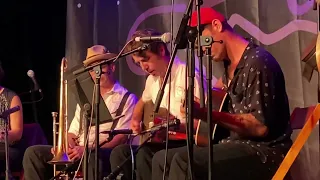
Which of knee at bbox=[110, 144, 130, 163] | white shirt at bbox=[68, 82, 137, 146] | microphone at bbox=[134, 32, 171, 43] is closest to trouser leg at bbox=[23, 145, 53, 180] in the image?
white shirt at bbox=[68, 82, 137, 146]

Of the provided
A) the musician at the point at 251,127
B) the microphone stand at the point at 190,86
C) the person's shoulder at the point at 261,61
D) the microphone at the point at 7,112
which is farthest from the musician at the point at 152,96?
the microphone at the point at 7,112

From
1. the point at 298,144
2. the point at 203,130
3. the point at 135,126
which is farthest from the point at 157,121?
the point at 298,144

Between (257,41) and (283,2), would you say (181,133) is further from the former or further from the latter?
(283,2)

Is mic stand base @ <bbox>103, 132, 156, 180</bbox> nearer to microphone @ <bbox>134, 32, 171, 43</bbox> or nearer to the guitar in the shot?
the guitar

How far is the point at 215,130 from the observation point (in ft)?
8.57

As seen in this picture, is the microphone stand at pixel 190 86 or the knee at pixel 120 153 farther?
the knee at pixel 120 153

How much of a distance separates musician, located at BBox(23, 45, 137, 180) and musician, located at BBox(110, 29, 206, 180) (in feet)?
0.71

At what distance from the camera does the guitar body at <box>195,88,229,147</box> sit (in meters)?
2.62

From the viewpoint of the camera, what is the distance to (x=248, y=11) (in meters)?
3.41

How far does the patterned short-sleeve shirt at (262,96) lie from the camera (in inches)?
93.4

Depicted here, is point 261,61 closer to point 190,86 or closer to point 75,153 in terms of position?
point 190,86

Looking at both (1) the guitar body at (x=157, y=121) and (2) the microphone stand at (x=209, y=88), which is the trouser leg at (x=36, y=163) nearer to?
(1) the guitar body at (x=157, y=121)

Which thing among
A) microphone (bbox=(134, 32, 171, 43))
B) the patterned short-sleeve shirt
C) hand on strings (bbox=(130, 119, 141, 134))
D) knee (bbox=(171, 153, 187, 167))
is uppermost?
microphone (bbox=(134, 32, 171, 43))

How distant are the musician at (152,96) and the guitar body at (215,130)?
32 cm
